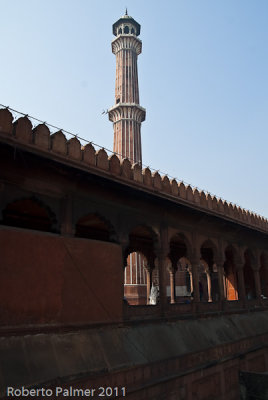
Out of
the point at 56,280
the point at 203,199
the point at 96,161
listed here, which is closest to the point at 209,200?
the point at 203,199

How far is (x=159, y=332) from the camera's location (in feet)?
29.0

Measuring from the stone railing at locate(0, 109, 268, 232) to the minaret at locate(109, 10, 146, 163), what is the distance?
73.2 ft

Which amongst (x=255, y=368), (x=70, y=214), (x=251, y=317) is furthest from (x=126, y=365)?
(x=251, y=317)

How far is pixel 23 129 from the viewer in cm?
671

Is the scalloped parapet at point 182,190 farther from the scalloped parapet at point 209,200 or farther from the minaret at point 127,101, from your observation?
the minaret at point 127,101

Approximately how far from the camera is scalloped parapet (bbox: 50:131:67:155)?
718cm

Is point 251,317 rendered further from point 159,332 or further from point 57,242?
point 57,242

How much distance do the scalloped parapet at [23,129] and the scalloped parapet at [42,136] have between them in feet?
0.37

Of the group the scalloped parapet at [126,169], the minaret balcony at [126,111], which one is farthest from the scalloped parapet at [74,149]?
the minaret balcony at [126,111]

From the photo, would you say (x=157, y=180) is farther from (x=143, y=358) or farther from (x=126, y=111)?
(x=126, y=111)

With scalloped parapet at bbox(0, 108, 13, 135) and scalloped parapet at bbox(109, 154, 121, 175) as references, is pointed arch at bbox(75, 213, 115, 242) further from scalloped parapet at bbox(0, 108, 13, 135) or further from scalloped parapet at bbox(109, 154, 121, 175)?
scalloped parapet at bbox(0, 108, 13, 135)

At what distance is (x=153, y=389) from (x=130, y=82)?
Answer: 33.1m

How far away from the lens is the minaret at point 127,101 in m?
34.3

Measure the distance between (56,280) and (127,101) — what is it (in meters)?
30.7
